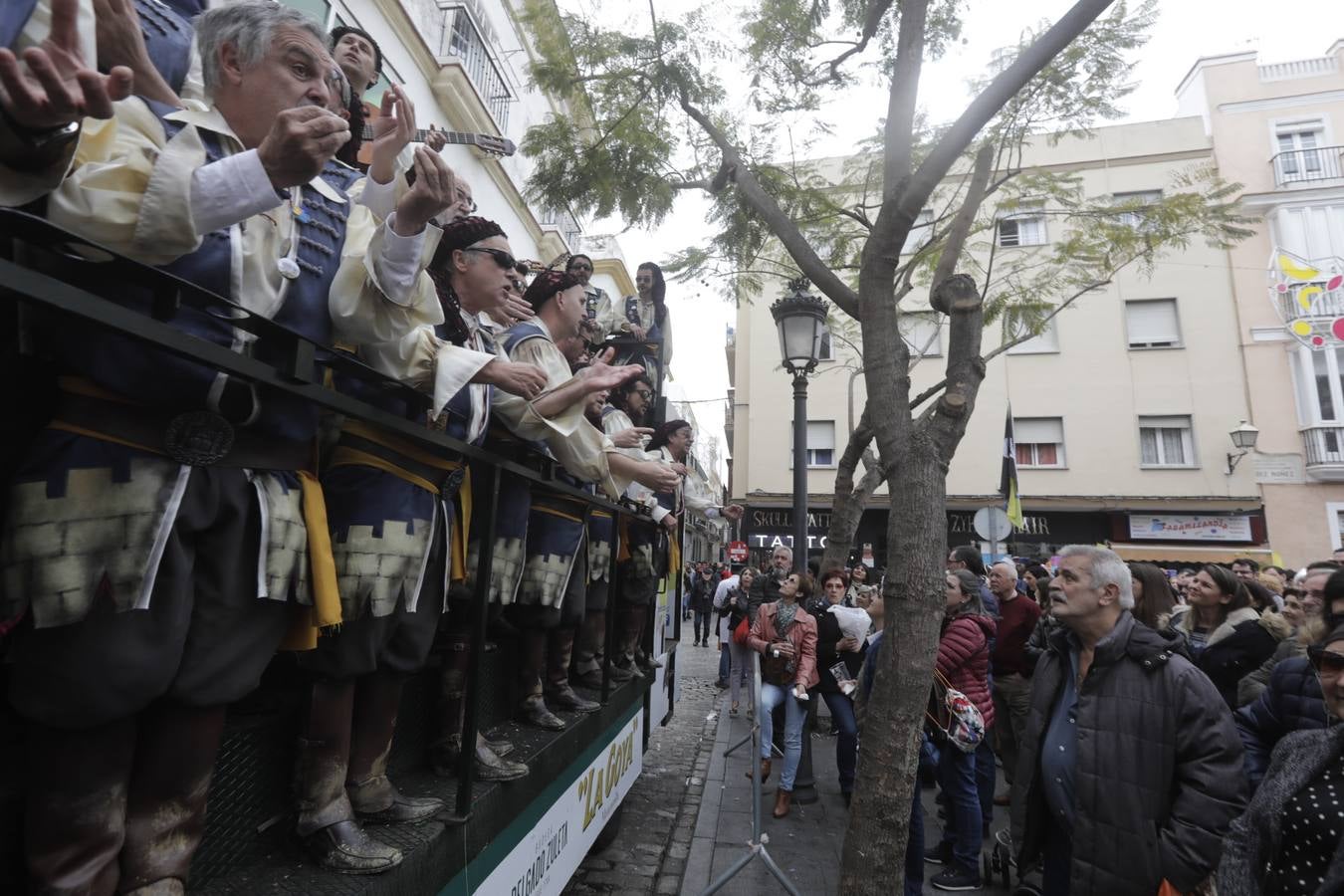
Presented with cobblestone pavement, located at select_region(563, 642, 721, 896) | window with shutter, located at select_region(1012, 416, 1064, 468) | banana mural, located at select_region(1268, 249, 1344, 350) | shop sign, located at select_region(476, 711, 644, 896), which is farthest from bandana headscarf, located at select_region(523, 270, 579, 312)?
banana mural, located at select_region(1268, 249, 1344, 350)

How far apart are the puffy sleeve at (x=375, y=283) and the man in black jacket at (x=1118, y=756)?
3.07 m

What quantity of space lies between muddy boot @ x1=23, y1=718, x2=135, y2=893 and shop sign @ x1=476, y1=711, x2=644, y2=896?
3.84 ft

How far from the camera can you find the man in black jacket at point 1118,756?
8.47ft

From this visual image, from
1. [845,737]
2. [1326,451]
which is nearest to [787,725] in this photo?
[845,737]

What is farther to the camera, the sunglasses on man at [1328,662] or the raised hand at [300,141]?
the sunglasses on man at [1328,662]

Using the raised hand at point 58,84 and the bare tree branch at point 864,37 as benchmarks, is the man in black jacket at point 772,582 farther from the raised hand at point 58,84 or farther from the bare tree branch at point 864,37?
the raised hand at point 58,84

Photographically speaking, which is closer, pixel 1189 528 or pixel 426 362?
pixel 426 362

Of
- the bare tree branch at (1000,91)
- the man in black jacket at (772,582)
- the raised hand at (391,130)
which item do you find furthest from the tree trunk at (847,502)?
the raised hand at (391,130)

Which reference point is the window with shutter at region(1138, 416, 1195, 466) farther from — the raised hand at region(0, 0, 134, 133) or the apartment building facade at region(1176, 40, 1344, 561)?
the raised hand at region(0, 0, 134, 133)

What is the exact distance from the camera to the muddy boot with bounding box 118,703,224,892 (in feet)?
4.23

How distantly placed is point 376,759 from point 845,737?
545 cm

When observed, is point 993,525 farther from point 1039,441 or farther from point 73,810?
point 1039,441

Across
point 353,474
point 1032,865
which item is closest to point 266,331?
point 353,474

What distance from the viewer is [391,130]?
76.0 inches
